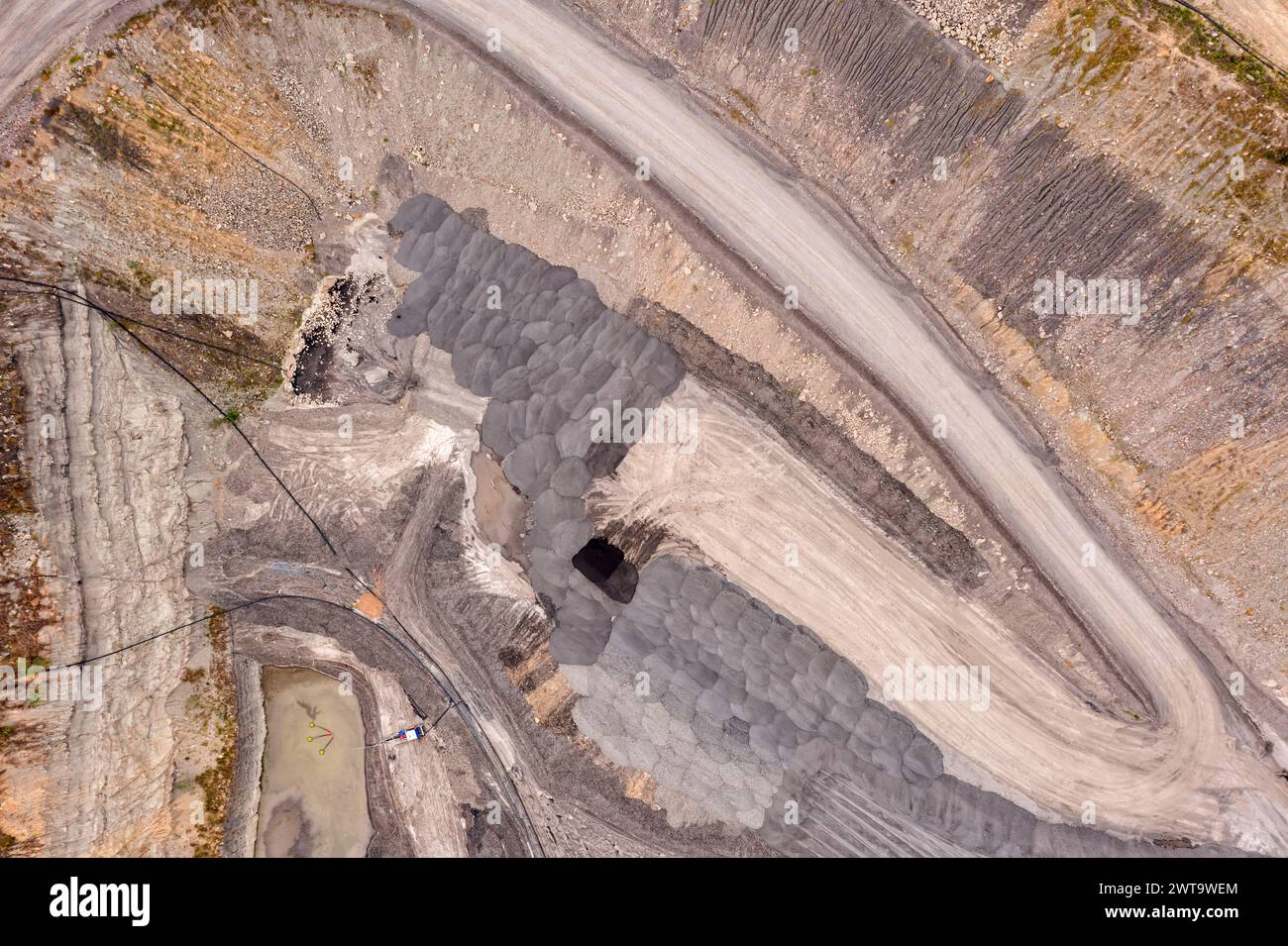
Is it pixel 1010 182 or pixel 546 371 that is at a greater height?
pixel 1010 182

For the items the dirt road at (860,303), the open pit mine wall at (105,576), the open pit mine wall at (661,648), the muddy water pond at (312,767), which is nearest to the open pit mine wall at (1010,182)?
the dirt road at (860,303)

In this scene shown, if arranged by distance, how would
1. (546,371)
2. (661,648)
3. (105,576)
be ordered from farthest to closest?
(546,371) → (661,648) → (105,576)

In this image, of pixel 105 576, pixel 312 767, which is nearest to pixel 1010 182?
pixel 105 576

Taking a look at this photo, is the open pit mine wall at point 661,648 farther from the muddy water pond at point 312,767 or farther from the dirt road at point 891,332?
the muddy water pond at point 312,767

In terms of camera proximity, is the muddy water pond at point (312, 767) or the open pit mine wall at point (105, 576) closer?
the open pit mine wall at point (105, 576)

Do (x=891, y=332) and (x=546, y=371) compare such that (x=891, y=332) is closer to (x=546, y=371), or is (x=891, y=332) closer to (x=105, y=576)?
(x=546, y=371)
